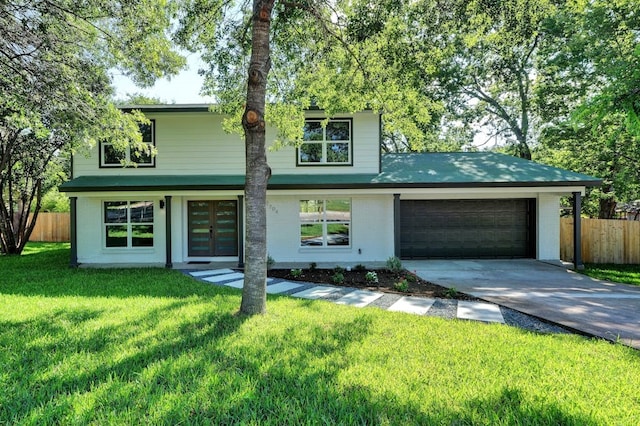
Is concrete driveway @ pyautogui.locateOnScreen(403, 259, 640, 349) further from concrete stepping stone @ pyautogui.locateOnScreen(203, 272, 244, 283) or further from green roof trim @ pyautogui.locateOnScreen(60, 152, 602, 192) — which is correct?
A: concrete stepping stone @ pyautogui.locateOnScreen(203, 272, 244, 283)

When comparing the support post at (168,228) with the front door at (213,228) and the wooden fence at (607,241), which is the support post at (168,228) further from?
the wooden fence at (607,241)

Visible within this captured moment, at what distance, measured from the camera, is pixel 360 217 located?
38.1 feet

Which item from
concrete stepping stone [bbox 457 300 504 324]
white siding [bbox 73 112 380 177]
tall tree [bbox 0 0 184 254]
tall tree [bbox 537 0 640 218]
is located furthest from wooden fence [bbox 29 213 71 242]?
tall tree [bbox 537 0 640 218]

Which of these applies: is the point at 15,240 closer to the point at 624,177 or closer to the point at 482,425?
the point at 482,425

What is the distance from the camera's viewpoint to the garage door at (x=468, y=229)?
40.1ft

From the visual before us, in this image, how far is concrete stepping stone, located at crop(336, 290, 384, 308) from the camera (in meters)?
6.41

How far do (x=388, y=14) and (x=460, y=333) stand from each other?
5992 mm

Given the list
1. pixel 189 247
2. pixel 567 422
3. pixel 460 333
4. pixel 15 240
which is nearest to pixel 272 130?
pixel 189 247

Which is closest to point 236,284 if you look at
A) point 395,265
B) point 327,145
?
point 395,265

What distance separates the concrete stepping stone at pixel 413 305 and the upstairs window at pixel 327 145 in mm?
5990

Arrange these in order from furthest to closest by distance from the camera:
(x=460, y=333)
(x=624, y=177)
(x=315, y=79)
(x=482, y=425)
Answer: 1. (x=624, y=177)
2. (x=315, y=79)
3. (x=460, y=333)
4. (x=482, y=425)

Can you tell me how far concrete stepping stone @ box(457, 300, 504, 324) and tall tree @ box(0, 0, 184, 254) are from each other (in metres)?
8.08

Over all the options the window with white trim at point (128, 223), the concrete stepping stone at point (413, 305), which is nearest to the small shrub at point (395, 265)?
the concrete stepping stone at point (413, 305)

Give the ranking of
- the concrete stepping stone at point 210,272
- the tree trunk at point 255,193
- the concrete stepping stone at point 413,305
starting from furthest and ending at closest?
the concrete stepping stone at point 210,272, the concrete stepping stone at point 413,305, the tree trunk at point 255,193
